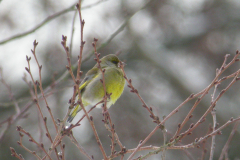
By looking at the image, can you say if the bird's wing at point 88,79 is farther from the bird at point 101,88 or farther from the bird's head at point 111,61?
the bird's head at point 111,61

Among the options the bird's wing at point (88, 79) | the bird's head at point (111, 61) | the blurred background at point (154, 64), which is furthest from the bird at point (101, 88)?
the blurred background at point (154, 64)

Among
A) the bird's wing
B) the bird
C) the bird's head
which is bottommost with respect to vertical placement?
the bird

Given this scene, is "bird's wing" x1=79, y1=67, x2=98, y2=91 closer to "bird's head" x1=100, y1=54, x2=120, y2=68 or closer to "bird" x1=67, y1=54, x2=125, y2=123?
"bird" x1=67, y1=54, x2=125, y2=123

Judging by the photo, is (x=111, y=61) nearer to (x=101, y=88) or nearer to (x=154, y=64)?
(x=101, y=88)

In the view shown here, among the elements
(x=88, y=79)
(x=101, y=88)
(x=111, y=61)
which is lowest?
(x=101, y=88)

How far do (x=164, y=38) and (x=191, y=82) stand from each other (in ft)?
8.34

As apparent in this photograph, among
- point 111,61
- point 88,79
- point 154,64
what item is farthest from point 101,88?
point 154,64

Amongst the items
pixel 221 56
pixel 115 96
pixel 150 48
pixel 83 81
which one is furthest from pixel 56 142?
pixel 150 48

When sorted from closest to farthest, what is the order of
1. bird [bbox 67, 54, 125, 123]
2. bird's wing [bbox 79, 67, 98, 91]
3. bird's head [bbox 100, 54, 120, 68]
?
1. bird [bbox 67, 54, 125, 123]
2. bird's wing [bbox 79, 67, 98, 91]
3. bird's head [bbox 100, 54, 120, 68]

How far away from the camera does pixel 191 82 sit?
1290 cm

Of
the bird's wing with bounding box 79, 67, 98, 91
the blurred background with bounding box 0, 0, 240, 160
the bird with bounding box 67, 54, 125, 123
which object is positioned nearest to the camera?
the bird with bounding box 67, 54, 125, 123

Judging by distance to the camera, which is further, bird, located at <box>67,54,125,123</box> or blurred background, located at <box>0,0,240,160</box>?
blurred background, located at <box>0,0,240,160</box>

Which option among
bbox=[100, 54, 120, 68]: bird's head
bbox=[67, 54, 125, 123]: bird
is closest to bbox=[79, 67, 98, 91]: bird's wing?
bbox=[67, 54, 125, 123]: bird

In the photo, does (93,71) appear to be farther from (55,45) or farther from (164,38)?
(164,38)
